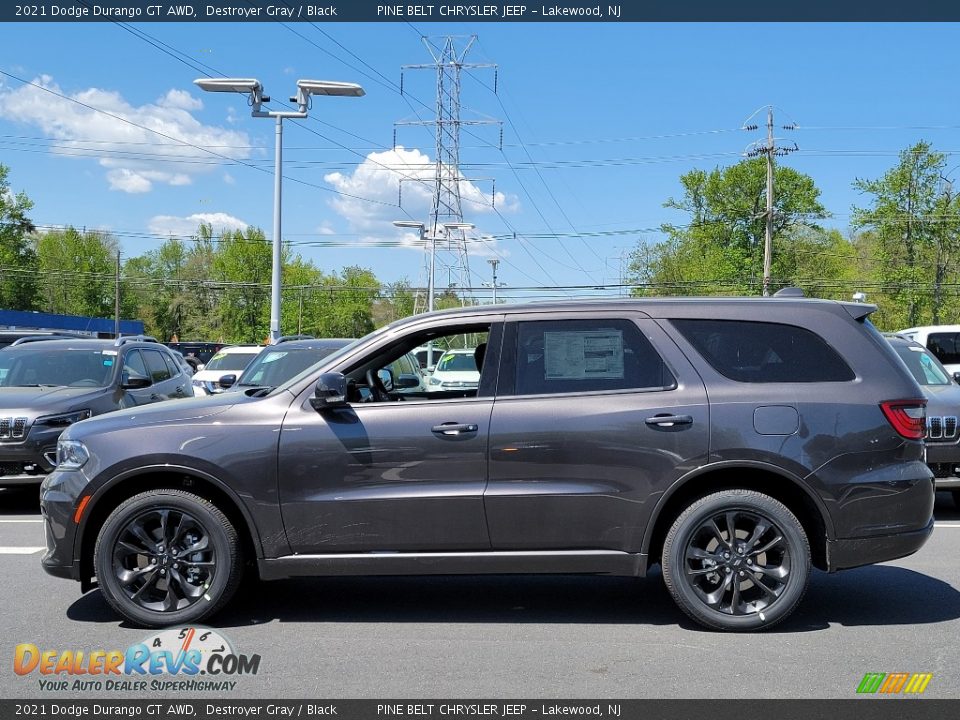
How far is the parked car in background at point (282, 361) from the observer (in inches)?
→ 500

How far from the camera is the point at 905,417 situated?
17.6ft

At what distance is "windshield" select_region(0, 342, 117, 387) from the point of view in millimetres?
11055

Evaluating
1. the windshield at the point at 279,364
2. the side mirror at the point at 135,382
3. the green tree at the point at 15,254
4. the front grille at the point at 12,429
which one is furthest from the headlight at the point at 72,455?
the green tree at the point at 15,254

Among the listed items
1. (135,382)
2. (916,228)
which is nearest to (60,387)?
(135,382)

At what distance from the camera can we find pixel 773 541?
5.34 m

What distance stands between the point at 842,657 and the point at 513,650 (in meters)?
1.73

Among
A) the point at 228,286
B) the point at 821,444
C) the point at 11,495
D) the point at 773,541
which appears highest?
the point at 228,286

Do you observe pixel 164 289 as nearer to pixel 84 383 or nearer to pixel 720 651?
pixel 84 383

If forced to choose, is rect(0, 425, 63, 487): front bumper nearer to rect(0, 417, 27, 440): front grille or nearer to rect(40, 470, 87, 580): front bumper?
rect(0, 417, 27, 440): front grille

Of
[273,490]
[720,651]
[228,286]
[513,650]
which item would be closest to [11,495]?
[273,490]

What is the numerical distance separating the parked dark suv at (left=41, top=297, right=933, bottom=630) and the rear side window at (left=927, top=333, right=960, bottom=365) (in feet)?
45.1

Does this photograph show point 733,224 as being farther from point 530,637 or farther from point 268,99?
point 530,637

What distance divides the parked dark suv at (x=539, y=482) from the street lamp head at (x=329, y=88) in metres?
19.0
